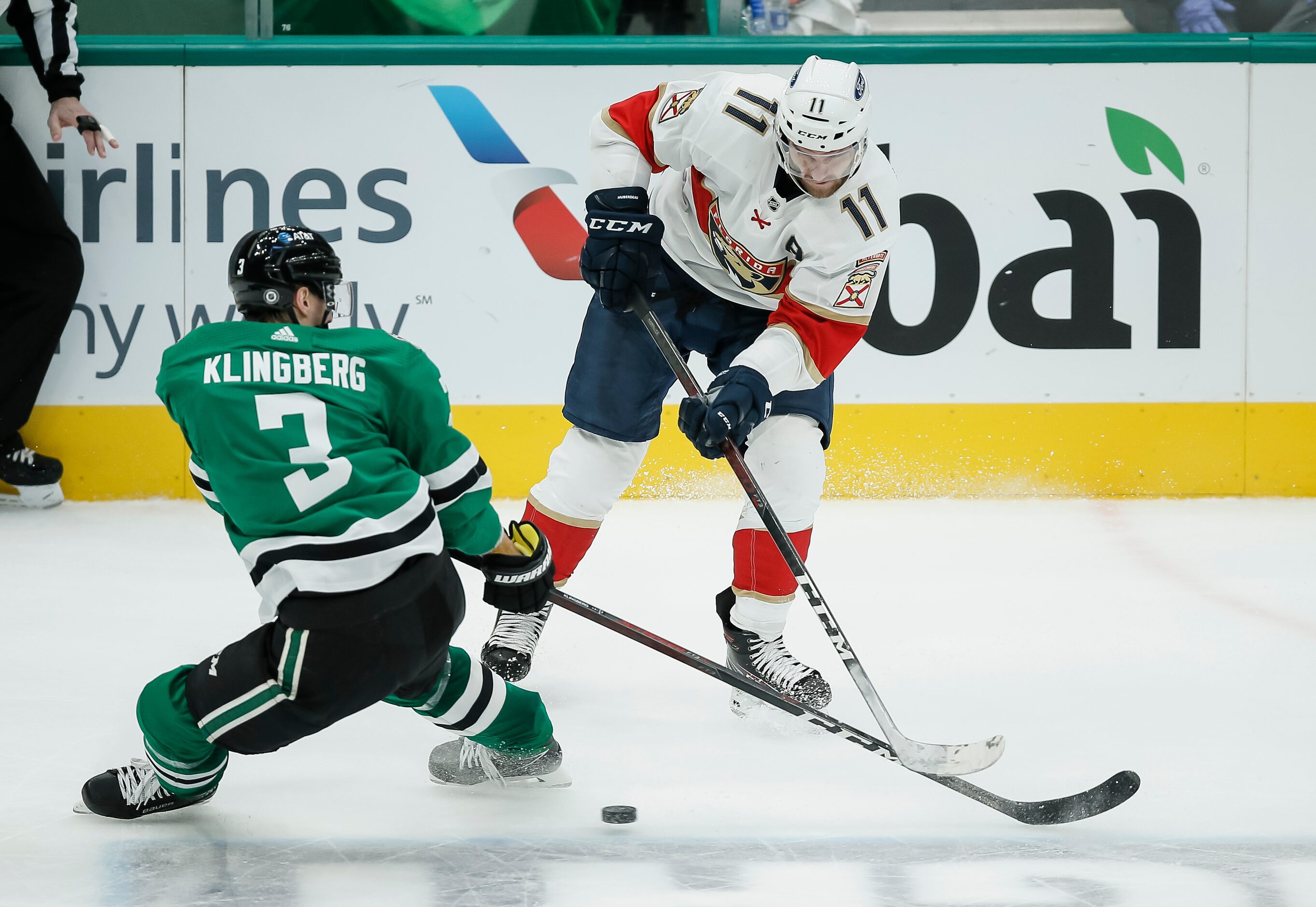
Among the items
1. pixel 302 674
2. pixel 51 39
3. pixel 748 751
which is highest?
pixel 51 39

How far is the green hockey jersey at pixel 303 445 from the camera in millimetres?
1543

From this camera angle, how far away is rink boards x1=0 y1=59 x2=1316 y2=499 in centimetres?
392

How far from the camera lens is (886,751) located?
1897 mm

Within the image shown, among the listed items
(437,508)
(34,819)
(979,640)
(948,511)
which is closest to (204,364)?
(437,508)

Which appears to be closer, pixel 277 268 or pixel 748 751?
pixel 277 268

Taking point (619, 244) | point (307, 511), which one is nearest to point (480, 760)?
point (307, 511)

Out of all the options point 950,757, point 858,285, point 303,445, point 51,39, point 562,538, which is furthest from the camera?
point 51,39

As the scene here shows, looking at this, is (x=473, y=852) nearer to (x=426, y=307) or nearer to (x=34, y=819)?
(x=34, y=819)

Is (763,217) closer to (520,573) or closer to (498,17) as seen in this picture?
(520,573)

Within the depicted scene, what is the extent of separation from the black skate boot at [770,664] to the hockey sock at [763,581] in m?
0.02

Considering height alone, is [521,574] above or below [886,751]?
above

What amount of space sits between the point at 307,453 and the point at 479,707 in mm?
474

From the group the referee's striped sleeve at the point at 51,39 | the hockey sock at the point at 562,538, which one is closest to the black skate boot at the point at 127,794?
the hockey sock at the point at 562,538

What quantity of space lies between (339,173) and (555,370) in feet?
2.97
